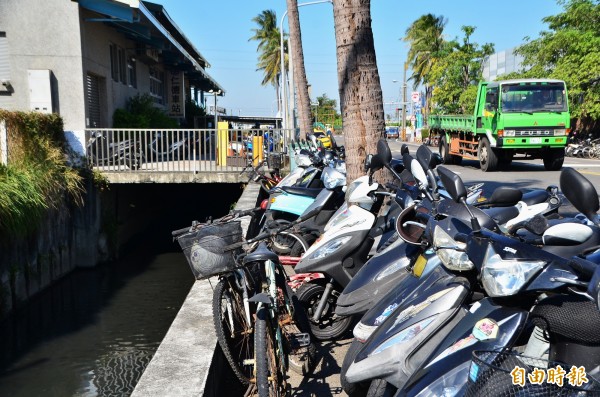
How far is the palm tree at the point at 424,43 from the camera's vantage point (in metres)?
50.7

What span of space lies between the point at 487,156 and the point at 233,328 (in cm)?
1447

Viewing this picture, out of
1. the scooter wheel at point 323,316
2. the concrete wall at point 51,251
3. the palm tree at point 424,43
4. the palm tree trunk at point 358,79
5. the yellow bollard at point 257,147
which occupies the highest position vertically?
the palm tree at point 424,43

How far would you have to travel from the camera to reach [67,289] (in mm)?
11812

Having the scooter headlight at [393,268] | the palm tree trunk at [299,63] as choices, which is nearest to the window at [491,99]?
the palm tree trunk at [299,63]

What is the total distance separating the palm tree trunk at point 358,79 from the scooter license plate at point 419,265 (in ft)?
10.1

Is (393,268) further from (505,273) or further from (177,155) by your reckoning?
(177,155)

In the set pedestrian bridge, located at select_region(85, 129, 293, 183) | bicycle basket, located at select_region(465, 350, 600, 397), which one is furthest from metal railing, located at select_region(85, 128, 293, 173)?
bicycle basket, located at select_region(465, 350, 600, 397)

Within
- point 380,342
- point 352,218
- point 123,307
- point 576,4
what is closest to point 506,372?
point 380,342

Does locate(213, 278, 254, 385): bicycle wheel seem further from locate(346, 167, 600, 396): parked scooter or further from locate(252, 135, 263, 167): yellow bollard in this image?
locate(252, 135, 263, 167): yellow bollard

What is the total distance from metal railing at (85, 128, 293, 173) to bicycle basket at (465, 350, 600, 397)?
38.3 ft

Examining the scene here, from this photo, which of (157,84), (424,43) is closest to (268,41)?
(424,43)

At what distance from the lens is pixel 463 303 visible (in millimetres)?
2615

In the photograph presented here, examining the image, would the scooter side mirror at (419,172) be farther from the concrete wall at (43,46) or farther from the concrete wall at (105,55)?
the concrete wall at (105,55)

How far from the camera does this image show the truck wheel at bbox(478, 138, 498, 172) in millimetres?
16672
